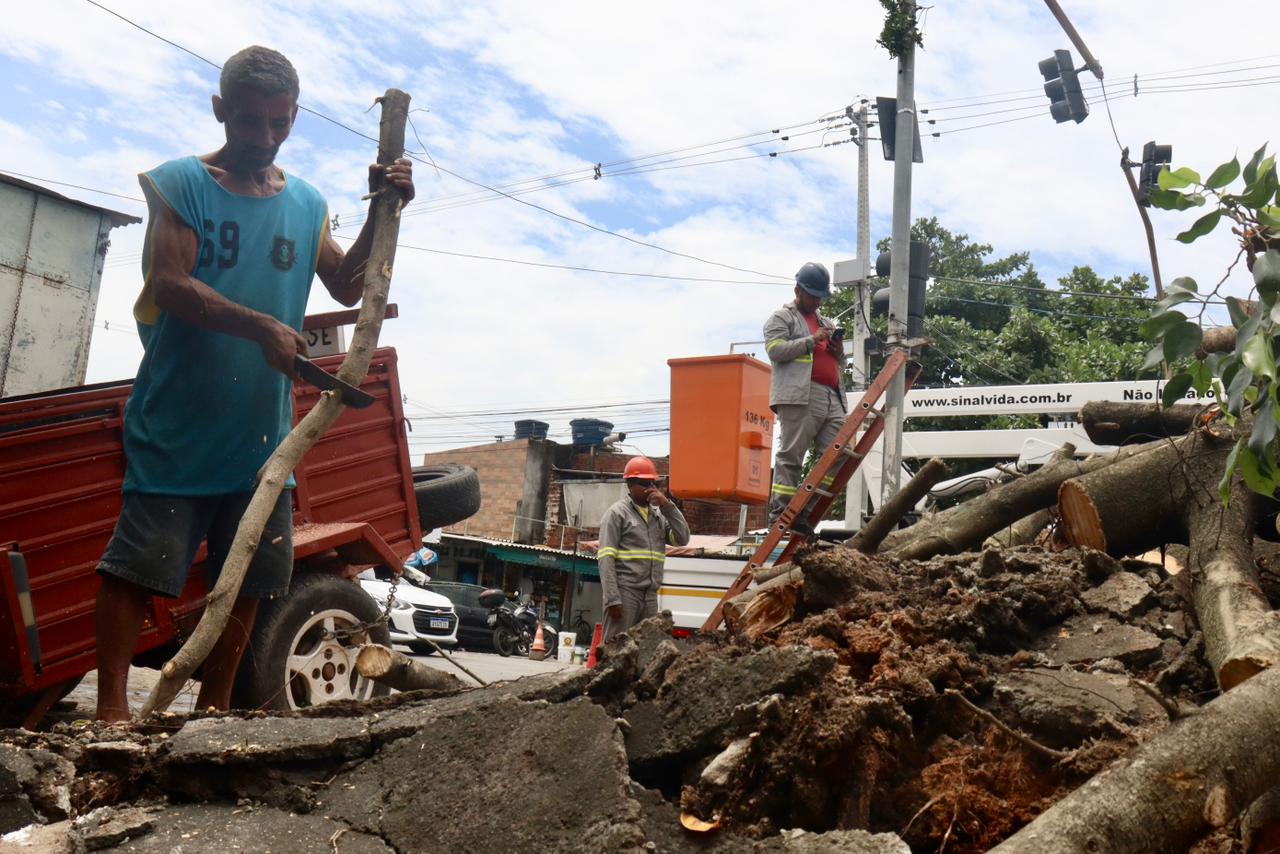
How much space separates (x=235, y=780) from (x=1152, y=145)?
13.3 metres

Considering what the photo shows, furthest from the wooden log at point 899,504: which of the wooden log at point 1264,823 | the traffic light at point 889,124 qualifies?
the traffic light at point 889,124

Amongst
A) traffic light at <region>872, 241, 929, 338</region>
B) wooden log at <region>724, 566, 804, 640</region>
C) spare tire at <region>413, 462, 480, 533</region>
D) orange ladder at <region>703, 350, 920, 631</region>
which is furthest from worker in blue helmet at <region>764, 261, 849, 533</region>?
traffic light at <region>872, 241, 929, 338</region>

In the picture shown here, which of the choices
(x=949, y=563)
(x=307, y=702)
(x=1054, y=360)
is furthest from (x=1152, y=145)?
(x=1054, y=360)

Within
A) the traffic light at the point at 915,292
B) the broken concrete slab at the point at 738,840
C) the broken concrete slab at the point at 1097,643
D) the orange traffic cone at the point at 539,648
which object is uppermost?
the traffic light at the point at 915,292

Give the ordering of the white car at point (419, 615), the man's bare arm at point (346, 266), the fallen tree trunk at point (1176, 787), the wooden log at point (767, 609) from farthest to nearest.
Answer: the white car at point (419, 615)
the wooden log at point (767, 609)
the man's bare arm at point (346, 266)
the fallen tree trunk at point (1176, 787)

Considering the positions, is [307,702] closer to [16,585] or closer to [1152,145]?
[16,585]

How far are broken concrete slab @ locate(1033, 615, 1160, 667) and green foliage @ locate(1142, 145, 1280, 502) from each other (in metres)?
1.12

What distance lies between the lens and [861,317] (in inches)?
560

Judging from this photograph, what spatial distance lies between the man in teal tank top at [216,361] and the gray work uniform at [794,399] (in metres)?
3.61

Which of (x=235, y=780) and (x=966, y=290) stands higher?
(x=966, y=290)

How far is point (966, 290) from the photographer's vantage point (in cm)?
3403

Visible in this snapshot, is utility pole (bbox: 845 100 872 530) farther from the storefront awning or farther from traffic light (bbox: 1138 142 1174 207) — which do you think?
the storefront awning

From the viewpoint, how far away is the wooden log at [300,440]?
3.78m

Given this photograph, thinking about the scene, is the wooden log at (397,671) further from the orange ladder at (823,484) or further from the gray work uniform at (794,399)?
the gray work uniform at (794,399)
